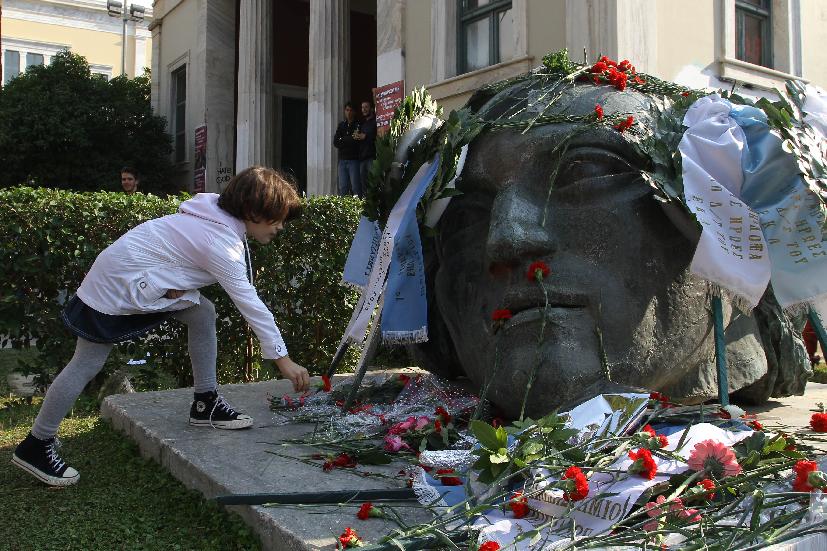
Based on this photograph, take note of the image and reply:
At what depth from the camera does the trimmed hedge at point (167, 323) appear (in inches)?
208

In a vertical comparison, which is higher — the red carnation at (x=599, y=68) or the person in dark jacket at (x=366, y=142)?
the person in dark jacket at (x=366, y=142)

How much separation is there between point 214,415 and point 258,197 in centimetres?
112

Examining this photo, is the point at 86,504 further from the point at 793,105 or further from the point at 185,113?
the point at 185,113

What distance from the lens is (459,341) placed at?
3.80 metres

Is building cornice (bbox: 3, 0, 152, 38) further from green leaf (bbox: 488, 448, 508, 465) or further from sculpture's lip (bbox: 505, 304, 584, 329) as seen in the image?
green leaf (bbox: 488, 448, 508, 465)

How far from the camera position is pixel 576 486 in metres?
2.21

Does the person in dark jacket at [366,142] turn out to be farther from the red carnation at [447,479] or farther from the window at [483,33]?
the red carnation at [447,479]

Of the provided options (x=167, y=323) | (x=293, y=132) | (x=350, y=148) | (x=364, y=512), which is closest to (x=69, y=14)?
(x=293, y=132)

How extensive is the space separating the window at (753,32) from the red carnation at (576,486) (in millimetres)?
10331

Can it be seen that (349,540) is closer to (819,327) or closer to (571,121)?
(571,121)

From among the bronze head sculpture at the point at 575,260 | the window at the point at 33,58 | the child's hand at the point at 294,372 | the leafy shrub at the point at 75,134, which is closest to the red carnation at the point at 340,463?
the child's hand at the point at 294,372

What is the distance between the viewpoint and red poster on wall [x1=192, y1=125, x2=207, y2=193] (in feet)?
58.6

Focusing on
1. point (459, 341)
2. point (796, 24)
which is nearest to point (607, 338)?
point (459, 341)

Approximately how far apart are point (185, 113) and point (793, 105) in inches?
689
